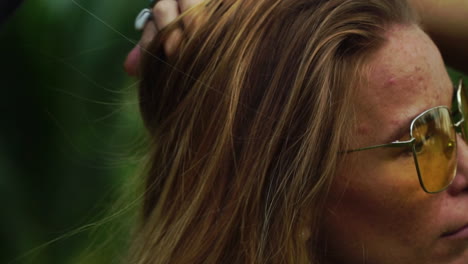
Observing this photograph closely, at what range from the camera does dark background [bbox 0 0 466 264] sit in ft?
9.90

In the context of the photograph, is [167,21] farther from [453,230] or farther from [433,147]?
[453,230]

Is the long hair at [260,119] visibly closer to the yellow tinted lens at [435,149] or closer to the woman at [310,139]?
the woman at [310,139]

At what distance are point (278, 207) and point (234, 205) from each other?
0.34 feet

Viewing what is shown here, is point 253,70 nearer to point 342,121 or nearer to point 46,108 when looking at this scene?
point 342,121

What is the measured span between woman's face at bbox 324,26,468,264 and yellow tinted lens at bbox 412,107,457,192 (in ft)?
0.07

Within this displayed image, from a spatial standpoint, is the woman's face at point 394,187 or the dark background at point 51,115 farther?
the dark background at point 51,115

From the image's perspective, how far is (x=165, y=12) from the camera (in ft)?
5.91

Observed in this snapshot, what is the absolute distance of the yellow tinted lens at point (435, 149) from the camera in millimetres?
1707

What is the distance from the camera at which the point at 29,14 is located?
3.13 metres

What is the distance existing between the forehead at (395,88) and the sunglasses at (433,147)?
3 cm

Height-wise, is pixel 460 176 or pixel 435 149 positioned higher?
pixel 435 149

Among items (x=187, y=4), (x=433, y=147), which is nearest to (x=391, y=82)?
(x=433, y=147)

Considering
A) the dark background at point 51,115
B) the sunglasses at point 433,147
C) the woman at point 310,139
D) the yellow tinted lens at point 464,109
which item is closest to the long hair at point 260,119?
the woman at point 310,139

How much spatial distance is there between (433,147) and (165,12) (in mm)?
718
